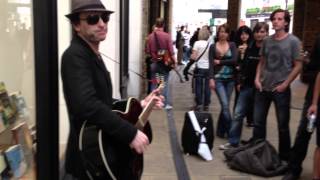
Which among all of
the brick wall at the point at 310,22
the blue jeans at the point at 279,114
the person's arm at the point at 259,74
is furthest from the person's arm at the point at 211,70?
the brick wall at the point at 310,22

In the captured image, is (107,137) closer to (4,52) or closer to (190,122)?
(4,52)

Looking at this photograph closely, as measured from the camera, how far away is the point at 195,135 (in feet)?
19.2

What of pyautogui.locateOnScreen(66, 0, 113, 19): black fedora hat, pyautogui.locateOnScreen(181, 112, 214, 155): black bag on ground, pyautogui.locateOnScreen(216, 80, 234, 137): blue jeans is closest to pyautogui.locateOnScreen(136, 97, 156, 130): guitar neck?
pyautogui.locateOnScreen(66, 0, 113, 19): black fedora hat

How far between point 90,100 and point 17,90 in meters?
1.12

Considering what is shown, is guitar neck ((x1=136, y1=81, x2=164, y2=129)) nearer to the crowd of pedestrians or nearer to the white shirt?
the crowd of pedestrians

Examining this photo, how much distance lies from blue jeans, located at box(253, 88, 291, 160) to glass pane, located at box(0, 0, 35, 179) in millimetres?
2874

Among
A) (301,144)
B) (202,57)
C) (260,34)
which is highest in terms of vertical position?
(260,34)

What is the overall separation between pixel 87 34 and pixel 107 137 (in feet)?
1.81

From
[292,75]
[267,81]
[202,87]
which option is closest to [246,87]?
[267,81]

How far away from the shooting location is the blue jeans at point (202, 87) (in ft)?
29.0

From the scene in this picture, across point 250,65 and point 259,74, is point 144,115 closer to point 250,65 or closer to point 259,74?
point 259,74

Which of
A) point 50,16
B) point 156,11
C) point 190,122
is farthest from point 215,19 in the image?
point 50,16

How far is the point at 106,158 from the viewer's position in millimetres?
2459

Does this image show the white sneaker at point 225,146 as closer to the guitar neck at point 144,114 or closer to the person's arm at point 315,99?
the person's arm at point 315,99
